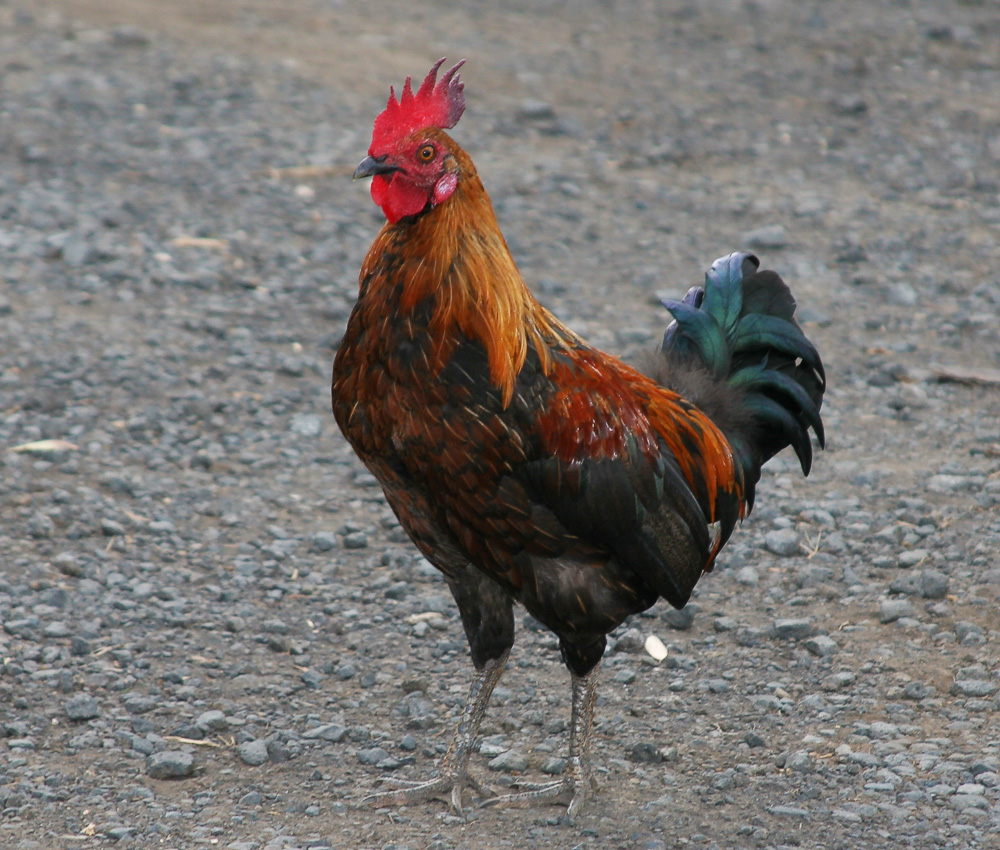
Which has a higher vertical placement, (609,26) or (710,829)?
(609,26)

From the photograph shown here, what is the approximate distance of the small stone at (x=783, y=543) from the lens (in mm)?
5874

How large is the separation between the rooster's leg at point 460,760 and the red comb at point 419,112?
76.3 inches

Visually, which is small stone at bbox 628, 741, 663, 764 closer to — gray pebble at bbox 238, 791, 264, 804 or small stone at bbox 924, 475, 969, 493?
gray pebble at bbox 238, 791, 264, 804

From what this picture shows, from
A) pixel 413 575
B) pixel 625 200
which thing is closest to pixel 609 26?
pixel 625 200

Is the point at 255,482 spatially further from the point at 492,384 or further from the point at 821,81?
the point at 821,81

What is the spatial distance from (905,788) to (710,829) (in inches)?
31.6

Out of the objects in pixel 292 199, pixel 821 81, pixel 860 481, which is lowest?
pixel 860 481

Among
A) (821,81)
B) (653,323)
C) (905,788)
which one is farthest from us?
(821,81)

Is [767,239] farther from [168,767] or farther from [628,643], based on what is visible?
[168,767]

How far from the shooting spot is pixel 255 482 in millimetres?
6316

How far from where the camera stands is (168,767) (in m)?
4.27

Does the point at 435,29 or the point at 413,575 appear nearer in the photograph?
the point at 413,575

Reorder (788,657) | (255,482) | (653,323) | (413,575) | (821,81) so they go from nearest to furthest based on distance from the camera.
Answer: (788,657)
(413,575)
(255,482)
(653,323)
(821,81)

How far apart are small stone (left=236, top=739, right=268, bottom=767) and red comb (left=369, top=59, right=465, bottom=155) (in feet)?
7.52
